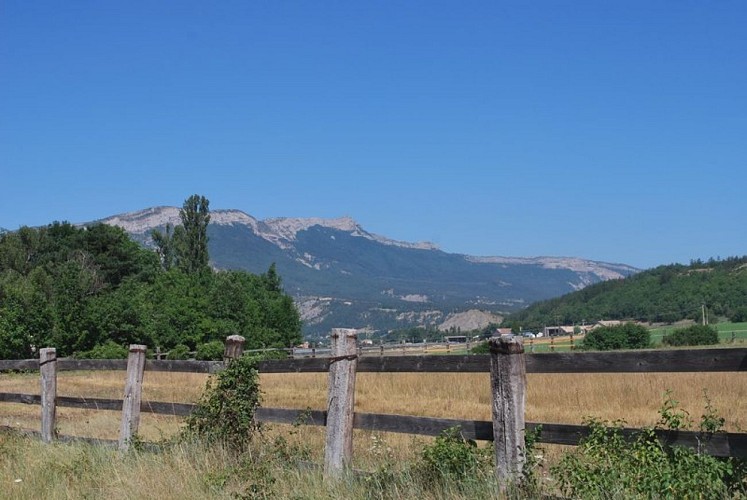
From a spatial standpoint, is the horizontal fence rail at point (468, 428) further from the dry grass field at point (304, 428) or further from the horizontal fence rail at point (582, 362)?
the horizontal fence rail at point (582, 362)

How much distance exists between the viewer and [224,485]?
8148 millimetres

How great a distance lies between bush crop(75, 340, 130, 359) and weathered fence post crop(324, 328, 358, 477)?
44543mm

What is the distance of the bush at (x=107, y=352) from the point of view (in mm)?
51734

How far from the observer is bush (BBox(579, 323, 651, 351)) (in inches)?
2480

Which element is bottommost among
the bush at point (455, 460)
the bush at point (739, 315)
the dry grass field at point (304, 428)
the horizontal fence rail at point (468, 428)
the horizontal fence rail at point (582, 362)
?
the dry grass field at point (304, 428)

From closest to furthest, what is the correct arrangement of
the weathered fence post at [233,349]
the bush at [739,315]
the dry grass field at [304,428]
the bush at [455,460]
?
the bush at [455,460], the dry grass field at [304,428], the weathered fence post at [233,349], the bush at [739,315]

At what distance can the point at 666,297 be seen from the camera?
14162cm

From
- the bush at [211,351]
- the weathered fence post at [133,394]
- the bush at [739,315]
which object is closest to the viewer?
the weathered fence post at [133,394]

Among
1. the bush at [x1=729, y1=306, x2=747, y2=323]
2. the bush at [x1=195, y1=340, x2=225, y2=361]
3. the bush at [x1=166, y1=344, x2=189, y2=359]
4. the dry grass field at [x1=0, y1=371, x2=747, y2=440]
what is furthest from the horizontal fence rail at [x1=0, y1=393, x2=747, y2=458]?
the bush at [x1=729, y1=306, x2=747, y2=323]

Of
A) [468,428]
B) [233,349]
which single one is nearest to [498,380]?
[468,428]

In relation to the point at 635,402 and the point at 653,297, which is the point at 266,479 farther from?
the point at 653,297

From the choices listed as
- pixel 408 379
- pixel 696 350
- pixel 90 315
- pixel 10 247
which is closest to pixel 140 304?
pixel 90 315

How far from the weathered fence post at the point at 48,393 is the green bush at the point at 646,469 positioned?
8.68 metres

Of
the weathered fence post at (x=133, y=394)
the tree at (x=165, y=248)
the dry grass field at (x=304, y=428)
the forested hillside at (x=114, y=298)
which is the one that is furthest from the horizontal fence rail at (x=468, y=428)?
the tree at (x=165, y=248)
